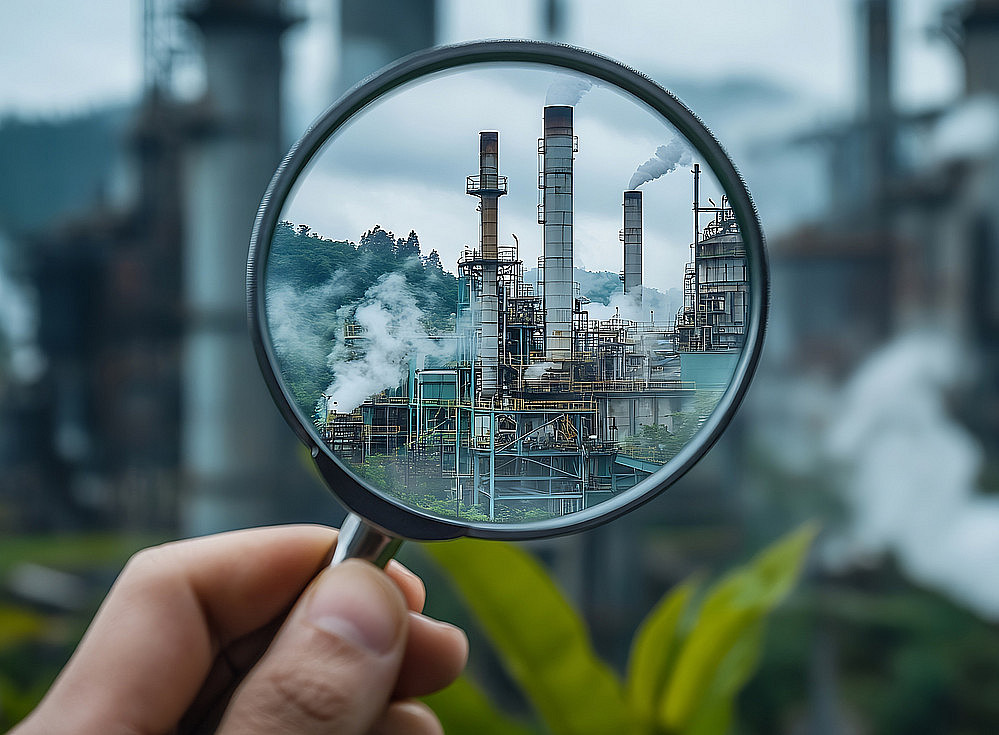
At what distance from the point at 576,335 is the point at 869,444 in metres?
0.85

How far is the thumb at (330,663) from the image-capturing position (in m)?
0.38

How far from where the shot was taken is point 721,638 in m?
0.80

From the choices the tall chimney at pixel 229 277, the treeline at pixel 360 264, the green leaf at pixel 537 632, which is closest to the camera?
the treeline at pixel 360 264

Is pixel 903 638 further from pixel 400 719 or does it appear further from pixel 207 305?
pixel 207 305

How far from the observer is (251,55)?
100cm

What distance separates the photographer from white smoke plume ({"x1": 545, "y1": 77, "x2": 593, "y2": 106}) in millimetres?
378

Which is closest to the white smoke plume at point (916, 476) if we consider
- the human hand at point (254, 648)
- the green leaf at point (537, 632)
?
the green leaf at point (537, 632)

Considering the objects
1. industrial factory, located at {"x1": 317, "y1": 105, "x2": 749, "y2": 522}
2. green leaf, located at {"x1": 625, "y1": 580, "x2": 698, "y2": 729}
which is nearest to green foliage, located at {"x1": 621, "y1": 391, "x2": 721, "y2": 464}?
industrial factory, located at {"x1": 317, "y1": 105, "x2": 749, "y2": 522}

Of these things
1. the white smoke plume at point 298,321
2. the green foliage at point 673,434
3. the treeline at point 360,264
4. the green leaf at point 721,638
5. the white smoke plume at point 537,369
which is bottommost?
the green leaf at point 721,638

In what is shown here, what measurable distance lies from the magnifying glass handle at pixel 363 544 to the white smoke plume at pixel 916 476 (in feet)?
2.80

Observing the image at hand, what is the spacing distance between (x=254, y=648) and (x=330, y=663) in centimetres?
16

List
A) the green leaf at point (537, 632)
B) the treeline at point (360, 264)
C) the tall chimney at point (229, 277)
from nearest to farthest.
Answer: the treeline at point (360, 264) < the green leaf at point (537, 632) < the tall chimney at point (229, 277)

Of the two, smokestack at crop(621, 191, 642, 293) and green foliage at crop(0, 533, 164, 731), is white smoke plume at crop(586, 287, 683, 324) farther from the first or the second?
green foliage at crop(0, 533, 164, 731)

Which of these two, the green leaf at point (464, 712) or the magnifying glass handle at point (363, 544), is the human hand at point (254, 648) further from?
the green leaf at point (464, 712)
